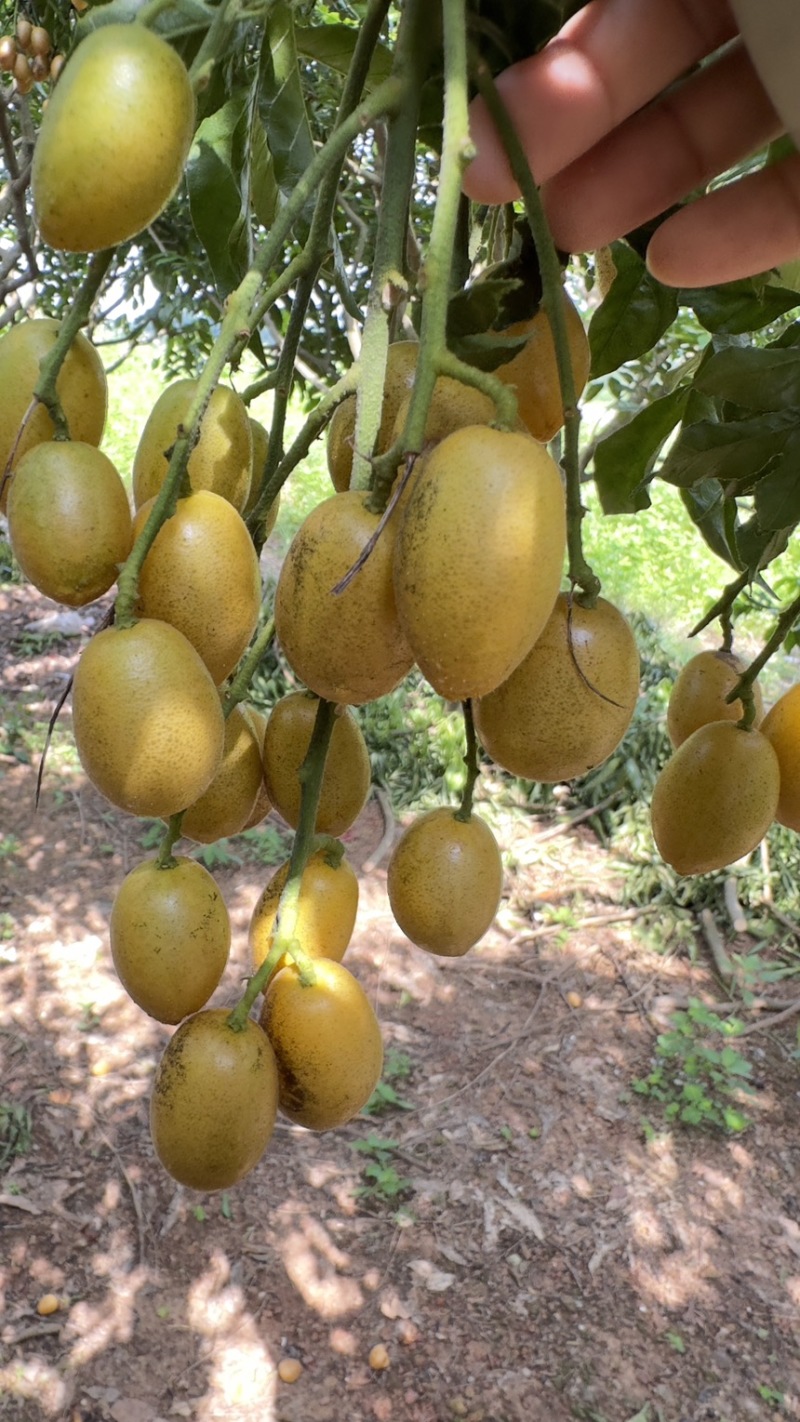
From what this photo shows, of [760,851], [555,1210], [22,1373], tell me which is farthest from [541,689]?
[760,851]

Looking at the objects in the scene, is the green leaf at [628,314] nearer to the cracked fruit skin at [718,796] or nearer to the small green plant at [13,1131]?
the cracked fruit skin at [718,796]

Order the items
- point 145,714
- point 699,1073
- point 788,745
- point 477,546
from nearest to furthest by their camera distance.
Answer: point 477,546 → point 145,714 → point 788,745 → point 699,1073

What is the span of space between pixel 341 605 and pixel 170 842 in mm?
361

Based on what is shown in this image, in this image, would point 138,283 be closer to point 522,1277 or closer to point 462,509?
point 522,1277

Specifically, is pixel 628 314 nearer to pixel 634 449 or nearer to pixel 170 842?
pixel 634 449

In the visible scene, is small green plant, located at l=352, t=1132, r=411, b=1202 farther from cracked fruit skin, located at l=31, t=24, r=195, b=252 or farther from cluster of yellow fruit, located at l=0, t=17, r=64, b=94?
cracked fruit skin, located at l=31, t=24, r=195, b=252

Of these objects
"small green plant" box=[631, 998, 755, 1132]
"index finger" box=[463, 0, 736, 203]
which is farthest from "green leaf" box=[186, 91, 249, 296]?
"small green plant" box=[631, 998, 755, 1132]

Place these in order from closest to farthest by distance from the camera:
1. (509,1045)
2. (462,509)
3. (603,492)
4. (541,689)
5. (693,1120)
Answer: (462,509) < (541,689) < (603,492) < (693,1120) < (509,1045)

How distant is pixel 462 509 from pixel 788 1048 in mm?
3973

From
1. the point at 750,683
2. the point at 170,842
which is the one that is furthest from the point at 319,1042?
the point at 750,683

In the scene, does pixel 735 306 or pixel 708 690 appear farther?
pixel 708 690

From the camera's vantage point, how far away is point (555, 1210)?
3.29 metres

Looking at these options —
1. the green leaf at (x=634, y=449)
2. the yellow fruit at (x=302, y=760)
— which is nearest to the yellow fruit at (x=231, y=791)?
the yellow fruit at (x=302, y=760)

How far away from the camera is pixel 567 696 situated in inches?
30.2
